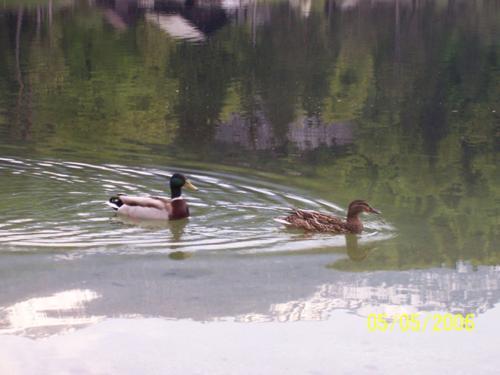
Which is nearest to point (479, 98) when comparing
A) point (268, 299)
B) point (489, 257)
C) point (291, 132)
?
point (291, 132)

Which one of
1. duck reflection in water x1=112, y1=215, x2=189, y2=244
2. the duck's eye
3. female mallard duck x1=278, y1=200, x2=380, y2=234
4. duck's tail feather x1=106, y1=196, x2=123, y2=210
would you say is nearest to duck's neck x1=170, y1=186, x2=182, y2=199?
the duck's eye

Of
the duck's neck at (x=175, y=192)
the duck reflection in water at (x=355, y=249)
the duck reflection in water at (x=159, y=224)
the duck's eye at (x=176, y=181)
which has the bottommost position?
the duck reflection in water at (x=355, y=249)

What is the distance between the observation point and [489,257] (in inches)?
524

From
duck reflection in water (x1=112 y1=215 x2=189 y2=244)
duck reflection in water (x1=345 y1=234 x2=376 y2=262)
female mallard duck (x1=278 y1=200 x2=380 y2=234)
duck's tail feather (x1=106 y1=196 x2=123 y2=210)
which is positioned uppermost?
duck's tail feather (x1=106 y1=196 x2=123 y2=210)

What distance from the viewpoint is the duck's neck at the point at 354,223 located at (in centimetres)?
1440

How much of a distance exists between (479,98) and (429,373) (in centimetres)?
2338

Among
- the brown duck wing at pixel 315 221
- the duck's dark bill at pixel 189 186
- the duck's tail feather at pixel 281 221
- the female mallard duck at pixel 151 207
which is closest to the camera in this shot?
the brown duck wing at pixel 315 221

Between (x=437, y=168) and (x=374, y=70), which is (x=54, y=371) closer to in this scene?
(x=437, y=168)

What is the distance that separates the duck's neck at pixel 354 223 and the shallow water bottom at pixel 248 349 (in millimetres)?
A: 3678

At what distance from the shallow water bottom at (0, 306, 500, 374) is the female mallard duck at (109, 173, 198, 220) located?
4.47m

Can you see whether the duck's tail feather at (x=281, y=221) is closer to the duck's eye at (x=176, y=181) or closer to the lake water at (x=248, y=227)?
the lake water at (x=248, y=227)

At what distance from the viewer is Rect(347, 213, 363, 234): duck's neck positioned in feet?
47.2

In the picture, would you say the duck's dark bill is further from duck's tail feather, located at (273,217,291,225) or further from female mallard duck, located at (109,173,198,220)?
duck's tail feather, located at (273,217,291,225)
